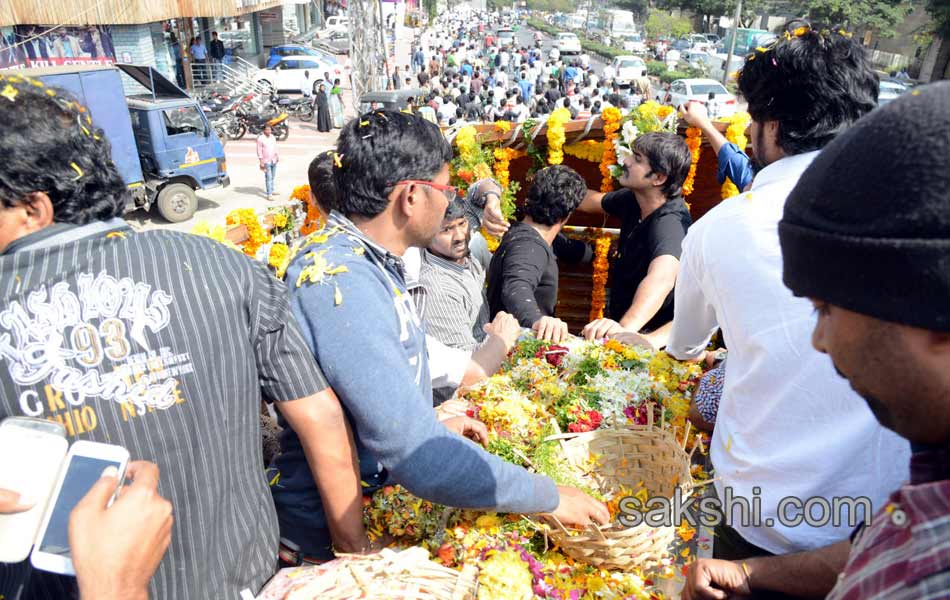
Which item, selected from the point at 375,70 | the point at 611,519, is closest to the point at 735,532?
the point at 611,519

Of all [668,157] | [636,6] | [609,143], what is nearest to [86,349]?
[668,157]

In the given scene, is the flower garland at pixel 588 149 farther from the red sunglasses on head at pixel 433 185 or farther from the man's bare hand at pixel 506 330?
the red sunglasses on head at pixel 433 185

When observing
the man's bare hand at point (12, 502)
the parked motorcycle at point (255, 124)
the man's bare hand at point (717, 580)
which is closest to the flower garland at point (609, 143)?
the man's bare hand at point (717, 580)

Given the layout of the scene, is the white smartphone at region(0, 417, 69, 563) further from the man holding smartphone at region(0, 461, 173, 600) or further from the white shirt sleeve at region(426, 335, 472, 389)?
the white shirt sleeve at region(426, 335, 472, 389)

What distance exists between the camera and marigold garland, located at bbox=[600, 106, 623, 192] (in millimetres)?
4863

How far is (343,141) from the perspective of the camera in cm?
183

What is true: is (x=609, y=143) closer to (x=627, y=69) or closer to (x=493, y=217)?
(x=493, y=217)

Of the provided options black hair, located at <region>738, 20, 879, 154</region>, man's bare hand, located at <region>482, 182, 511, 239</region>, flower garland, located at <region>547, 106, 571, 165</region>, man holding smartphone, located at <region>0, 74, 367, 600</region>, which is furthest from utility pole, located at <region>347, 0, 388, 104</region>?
man holding smartphone, located at <region>0, 74, 367, 600</region>

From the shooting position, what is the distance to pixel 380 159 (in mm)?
1739

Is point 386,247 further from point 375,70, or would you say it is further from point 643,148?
point 375,70

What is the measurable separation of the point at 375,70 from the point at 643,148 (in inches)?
365

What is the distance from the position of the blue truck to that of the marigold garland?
9.31 meters

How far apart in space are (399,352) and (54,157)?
91cm

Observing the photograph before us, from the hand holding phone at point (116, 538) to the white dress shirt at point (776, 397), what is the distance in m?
1.45
